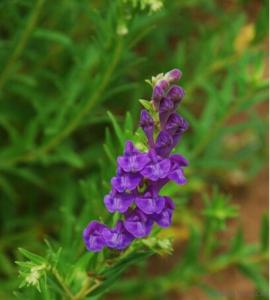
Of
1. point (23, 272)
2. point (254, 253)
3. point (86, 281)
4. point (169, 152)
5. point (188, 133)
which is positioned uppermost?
point (169, 152)

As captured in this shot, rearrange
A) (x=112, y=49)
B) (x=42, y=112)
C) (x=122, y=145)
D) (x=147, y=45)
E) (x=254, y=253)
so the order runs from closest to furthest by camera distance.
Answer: (x=122, y=145), (x=112, y=49), (x=42, y=112), (x=254, y=253), (x=147, y=45)

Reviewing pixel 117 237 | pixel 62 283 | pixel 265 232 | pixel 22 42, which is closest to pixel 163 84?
pixel 117 237

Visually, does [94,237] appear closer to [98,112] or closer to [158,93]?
[158,93]

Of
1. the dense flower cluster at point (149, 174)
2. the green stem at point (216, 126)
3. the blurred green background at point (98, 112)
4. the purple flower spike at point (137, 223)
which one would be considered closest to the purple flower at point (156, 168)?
the dense flower cluster at point (149, 174)

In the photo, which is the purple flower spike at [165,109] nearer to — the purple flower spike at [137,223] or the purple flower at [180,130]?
the purple flower at [180,130]

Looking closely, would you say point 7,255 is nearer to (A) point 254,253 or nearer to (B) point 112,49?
(A) point 254,253

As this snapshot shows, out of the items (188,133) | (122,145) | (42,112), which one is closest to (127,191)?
(122,145)

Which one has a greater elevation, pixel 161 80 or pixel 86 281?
pixel 161 80
